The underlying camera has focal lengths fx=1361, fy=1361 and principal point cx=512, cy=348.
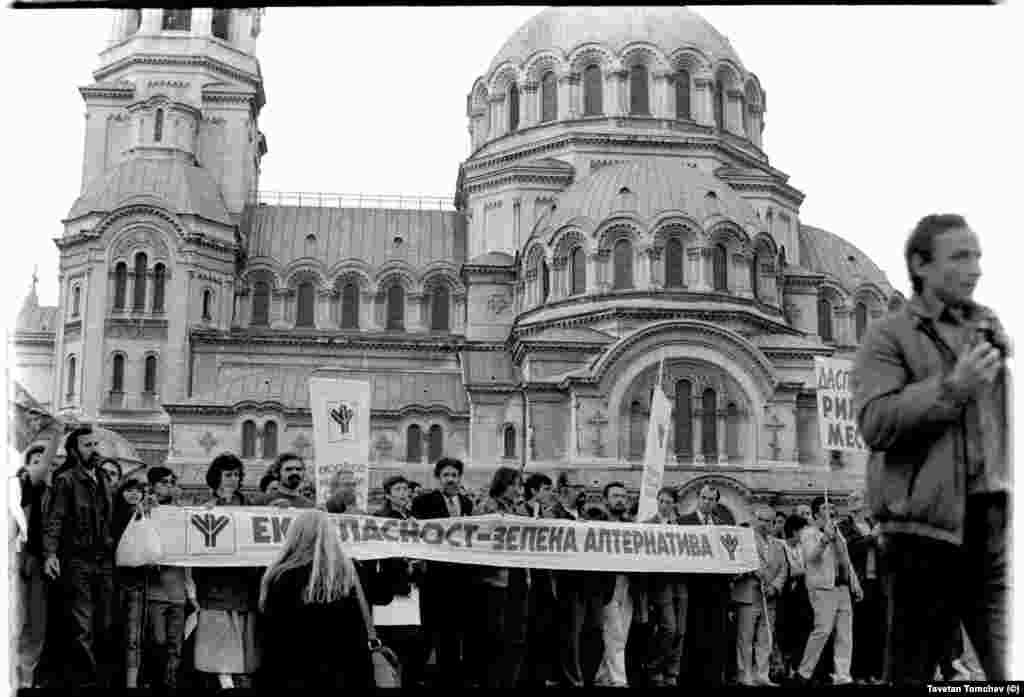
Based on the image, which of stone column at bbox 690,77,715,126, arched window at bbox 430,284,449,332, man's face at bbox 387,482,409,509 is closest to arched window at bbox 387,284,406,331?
arched window at bbox 430,284,449,332

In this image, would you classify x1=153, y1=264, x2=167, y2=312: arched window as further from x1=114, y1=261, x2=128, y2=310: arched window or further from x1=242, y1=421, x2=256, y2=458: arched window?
x1=242, y1=421, x2=256, y2=458: arched window

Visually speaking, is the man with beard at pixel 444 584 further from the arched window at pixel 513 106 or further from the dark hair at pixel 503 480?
the arched window at pixel 513 106

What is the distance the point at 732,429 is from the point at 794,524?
23.3 metres

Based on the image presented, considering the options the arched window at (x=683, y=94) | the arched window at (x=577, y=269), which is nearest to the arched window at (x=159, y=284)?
the arched window at (x=577, y=269)

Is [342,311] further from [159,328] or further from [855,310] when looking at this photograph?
[855,310]

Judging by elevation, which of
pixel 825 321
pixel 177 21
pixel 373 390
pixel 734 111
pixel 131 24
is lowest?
pixel 373 390

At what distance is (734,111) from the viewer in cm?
4547

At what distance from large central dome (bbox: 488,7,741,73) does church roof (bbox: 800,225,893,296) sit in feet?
21.8

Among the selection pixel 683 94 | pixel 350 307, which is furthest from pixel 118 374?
pixel 683 94

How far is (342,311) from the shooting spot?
148 ft

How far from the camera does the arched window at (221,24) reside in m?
47.5

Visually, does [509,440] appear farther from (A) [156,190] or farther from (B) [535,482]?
(B) [535,482]

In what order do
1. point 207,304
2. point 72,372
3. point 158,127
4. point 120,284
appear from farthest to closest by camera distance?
point 158,127
point 207,304
point 72,372
point 120,284

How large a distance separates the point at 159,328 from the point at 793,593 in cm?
3072
